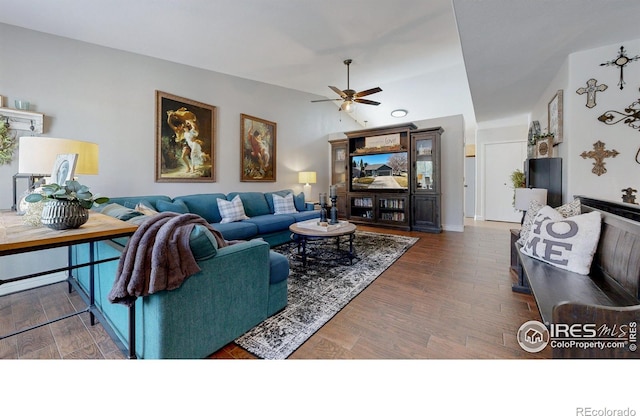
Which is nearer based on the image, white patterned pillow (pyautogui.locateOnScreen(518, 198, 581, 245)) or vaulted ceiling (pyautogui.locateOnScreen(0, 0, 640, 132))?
white patterned pillow (pyautogui.locateOnScreen(518, 198, 581, 245))

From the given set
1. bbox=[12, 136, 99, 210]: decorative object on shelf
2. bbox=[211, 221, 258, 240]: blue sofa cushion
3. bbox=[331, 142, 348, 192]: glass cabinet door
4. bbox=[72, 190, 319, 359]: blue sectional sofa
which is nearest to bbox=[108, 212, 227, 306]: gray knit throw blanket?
bbox=[72, 190, 319, 359]: blue sectional sofa

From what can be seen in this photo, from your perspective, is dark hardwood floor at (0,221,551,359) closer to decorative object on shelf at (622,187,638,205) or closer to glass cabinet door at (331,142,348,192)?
decorative object on shelf at (622,187,638,205)

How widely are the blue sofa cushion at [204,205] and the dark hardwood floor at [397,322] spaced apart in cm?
158

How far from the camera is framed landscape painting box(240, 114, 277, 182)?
471 cm

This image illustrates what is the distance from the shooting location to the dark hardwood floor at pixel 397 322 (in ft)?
5.04

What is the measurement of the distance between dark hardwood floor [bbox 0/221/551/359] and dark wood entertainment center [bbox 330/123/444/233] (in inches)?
96.6

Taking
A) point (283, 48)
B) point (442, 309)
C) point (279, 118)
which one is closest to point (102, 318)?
point (442, 309)

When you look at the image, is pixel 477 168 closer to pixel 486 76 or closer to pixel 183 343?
pixel 486 76

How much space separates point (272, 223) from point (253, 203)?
2.63ft

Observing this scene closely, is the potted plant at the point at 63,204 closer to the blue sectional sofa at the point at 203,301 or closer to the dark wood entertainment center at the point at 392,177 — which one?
the blue sectional sofa at the point at 203,301

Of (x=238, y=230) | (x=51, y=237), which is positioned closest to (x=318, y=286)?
(x=238, y=230)

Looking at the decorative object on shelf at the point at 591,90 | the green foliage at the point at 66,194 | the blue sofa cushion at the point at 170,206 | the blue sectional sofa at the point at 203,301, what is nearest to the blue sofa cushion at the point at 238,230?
the blue sofa cushion at the point at 170,206

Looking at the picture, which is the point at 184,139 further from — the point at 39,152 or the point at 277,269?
the point at 277,269

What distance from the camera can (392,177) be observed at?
18.5 ft
